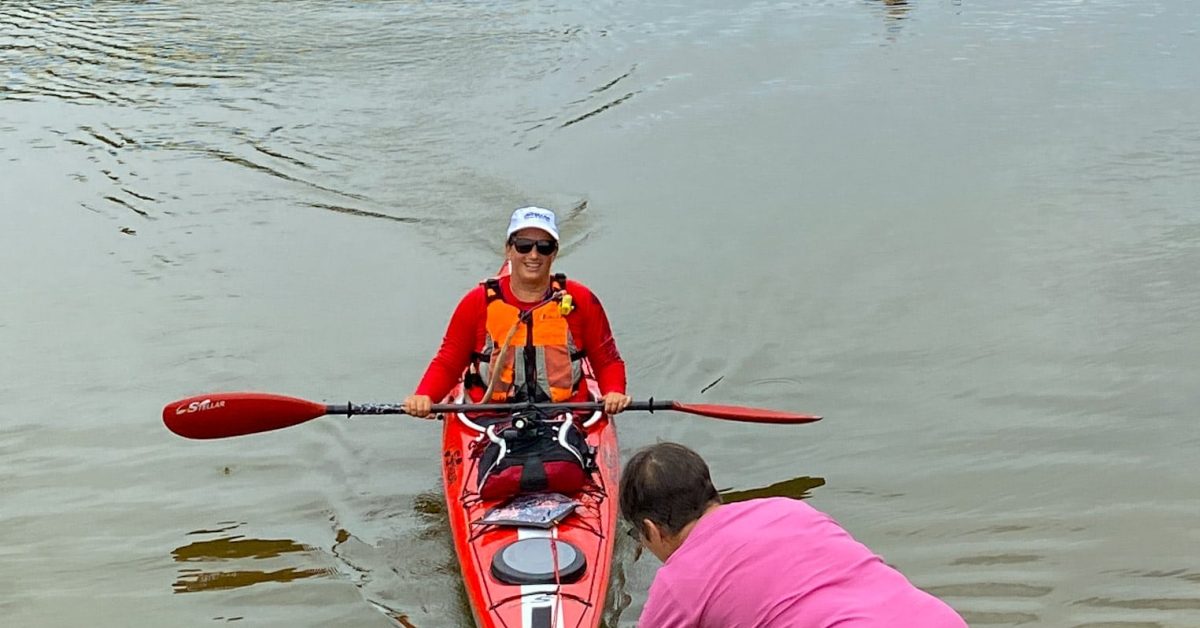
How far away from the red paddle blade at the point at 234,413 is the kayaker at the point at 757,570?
362 centimetres

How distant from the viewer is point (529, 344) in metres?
6.42

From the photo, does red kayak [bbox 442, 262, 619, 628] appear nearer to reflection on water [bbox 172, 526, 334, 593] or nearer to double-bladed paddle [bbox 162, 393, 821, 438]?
double-bladed paddle [bbox 162, 393, 821, 438]

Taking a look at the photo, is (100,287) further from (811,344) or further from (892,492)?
(892,492)

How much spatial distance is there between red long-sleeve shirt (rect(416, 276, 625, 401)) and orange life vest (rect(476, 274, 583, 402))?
0.05m

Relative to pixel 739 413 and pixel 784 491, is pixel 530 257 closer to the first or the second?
pixel 739 413

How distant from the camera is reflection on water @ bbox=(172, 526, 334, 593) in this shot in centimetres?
601

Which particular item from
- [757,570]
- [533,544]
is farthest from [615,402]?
[757,570]

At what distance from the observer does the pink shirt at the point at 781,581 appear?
285cm

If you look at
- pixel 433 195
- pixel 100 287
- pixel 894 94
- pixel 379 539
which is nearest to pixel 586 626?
pixel 379 539

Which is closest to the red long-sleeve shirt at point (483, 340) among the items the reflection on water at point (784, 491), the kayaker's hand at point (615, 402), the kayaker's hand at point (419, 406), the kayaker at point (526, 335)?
the kayaker at point (526, 335)

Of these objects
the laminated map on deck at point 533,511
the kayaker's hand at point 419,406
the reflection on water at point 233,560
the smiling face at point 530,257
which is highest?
the smiling face at point 530,257

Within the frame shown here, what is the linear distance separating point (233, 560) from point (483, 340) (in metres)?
1.73

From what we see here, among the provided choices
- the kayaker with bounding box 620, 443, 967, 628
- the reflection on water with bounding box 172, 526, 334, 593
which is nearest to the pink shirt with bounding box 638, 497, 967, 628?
the kayaker with bounding box 620, 443, 967, 628

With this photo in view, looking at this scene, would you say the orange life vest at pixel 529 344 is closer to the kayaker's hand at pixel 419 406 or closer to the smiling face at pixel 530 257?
the smiling face at pixel 530 257
